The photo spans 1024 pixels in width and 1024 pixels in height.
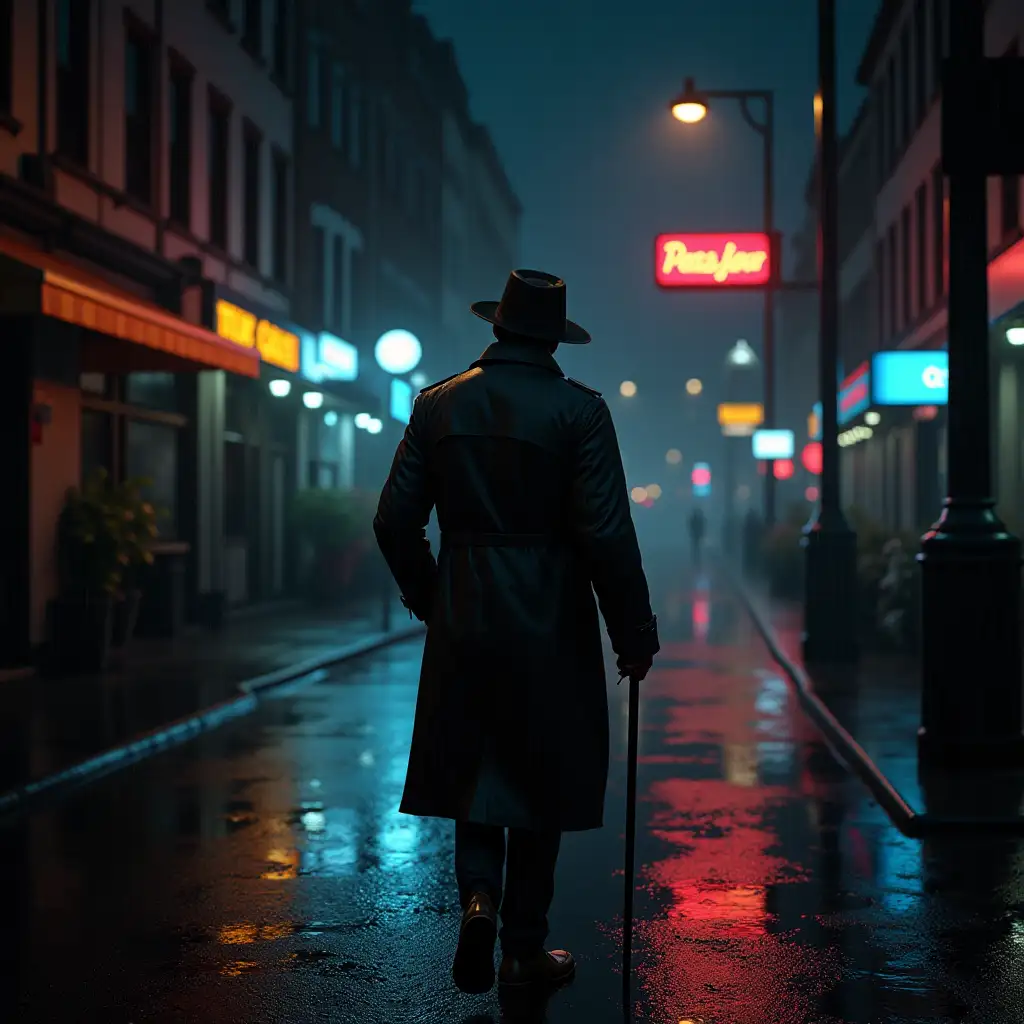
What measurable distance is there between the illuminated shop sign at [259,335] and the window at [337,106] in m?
7.60

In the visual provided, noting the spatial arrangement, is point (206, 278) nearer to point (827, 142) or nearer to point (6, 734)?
Result: point (827, 142)

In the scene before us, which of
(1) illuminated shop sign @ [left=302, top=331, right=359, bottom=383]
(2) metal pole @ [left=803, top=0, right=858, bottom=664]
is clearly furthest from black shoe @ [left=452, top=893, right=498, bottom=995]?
(1) illuminated shop sign @ [left=302, top=331, right=359, bottom=383]

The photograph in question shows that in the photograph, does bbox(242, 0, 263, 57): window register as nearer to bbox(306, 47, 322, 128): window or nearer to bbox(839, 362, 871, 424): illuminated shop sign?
bbox(306, 47, 322, 128): window

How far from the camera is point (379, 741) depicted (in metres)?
11.2

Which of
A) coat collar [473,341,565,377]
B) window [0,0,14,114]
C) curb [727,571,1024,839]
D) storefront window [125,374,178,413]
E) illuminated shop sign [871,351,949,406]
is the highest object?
window [0,0,14,114]

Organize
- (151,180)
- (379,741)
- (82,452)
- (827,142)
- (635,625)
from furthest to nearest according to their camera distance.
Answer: (151,180), (82,452), (827,142), (379,741), (635,625)

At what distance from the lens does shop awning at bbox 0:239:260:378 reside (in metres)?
12.6

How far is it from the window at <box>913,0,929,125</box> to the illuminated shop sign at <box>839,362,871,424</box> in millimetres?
5304

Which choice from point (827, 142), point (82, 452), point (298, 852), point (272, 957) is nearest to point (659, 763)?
point (298, 852)

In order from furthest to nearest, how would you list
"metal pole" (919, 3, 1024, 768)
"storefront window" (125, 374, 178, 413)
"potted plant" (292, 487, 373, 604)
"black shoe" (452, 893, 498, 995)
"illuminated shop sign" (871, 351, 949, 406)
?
"potted plant" (292, 487, 373, 604) < "illuminated shop sign" (871, 351, 949, 406) < "storefront window" (125, 374, 178, 413) < "metal pole" (919, 3, 1024, 768) < "black shoe" (452, 893, 498, 995)

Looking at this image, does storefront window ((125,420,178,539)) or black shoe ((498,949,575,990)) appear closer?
black shoe ((498,949,575,990))

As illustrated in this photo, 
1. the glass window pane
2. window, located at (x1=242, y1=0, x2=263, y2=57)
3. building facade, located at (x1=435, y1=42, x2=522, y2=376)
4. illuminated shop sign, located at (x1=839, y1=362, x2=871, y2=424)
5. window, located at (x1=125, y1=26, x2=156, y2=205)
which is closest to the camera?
the glass window pane

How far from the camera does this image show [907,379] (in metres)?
23.0

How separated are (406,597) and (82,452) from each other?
42.7 ft
